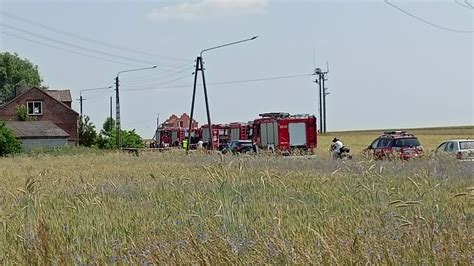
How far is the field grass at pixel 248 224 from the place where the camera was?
16.5 ft

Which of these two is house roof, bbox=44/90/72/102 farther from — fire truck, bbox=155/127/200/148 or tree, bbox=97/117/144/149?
fire truck, bbox=155/127/200/148

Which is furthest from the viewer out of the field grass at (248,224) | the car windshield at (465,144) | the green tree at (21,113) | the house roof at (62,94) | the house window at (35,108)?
the house roof at (62,94)

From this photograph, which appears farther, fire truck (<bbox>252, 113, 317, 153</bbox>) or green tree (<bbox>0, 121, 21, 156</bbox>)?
green tree (<bbox>0, 121, 21, 156</bbox>)

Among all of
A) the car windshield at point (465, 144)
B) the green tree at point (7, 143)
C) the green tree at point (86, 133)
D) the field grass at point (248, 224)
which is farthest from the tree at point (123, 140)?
the field grass at point (248, 224)

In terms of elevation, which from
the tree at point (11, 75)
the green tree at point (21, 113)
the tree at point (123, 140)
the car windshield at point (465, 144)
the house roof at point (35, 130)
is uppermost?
the tree at point (11, 75)

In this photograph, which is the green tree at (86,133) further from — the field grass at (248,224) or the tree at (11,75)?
the field grass at (248,224)

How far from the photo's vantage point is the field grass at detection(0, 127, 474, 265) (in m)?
5.02

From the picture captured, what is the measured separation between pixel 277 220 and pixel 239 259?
158cm

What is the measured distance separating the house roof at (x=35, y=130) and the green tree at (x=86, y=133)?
6.59m

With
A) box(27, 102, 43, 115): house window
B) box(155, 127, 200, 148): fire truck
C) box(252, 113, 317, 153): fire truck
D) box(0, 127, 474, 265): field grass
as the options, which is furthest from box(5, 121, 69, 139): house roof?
box(0, 127, 474, 265): field grass

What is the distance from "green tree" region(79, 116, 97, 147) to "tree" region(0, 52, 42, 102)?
22.4m

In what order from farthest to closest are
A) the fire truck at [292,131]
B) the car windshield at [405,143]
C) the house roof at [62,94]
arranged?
the house roof at [62,94]
the fire truck at [292,131]
the car windshield at [405,143]

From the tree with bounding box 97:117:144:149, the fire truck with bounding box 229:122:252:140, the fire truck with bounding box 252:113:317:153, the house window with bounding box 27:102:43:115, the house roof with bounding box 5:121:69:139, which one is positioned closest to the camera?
the fire truck with bounding box 252:113:317:153

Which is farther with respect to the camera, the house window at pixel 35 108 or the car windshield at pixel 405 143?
the house window at pixel 35 108
